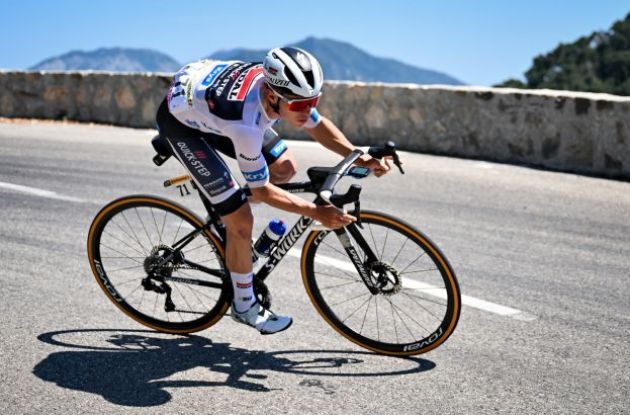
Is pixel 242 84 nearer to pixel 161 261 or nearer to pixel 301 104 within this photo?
pixel 301 104

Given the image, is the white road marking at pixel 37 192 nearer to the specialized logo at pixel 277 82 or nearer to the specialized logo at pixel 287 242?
the specialized logo at pixel 287 242

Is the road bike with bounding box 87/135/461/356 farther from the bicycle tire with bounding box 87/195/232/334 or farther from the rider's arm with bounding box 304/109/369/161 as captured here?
the rider's arm with bounding box 304/109/369/161

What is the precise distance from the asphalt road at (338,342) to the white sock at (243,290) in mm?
302

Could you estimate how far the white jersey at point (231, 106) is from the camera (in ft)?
15.2

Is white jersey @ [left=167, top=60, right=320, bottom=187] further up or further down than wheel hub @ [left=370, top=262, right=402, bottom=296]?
further up

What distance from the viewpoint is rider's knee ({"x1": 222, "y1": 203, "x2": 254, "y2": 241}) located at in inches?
195

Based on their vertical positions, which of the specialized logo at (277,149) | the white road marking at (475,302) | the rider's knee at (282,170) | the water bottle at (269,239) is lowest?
the white road marking at (475,302)

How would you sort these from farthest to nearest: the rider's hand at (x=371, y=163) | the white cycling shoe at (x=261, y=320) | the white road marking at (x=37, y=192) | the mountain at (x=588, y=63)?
the mountain at (x=588, y=63) < the white road marking at (x=37, y=192) < the white cycling shoe at (x=261, y=320) < the rider's hand at (x=371, y=163)

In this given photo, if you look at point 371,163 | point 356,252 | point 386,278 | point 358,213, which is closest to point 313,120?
point 371,163

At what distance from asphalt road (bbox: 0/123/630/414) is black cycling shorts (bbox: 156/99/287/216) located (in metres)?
0.96

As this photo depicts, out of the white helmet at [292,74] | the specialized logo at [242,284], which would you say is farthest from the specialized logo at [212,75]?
the specialized logo at [242,284]

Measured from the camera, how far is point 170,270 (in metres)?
5.53

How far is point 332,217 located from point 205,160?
841mm

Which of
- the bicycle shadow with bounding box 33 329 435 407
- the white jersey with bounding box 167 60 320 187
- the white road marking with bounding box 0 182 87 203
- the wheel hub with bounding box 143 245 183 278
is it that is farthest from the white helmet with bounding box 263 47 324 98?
the white road marking with bounding box 0 182 87 203
